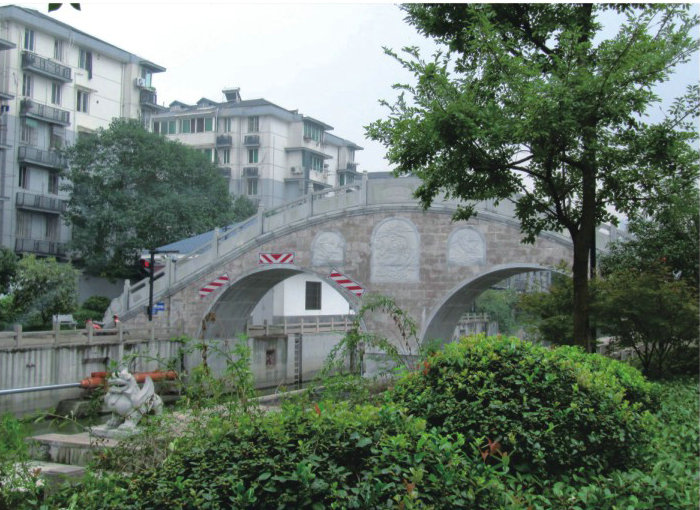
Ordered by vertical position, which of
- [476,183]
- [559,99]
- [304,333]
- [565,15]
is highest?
[565,15]

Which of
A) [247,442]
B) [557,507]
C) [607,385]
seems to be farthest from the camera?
[607,385]

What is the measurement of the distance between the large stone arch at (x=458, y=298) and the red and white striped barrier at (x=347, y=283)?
2.36 m

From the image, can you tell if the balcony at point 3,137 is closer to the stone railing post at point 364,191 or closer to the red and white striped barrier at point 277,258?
the red and white striped barrier at point 277,258

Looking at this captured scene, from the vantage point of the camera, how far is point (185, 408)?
5375 millimetres

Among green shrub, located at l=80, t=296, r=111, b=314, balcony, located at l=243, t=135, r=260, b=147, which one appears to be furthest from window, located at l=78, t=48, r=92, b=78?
green shrub, located at l=80, t=296, r=111, b=314

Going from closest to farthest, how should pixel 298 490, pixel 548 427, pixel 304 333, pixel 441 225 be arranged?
1. pixel 298 490
2. pixel 548 427
3. pixel 441 225
4. pixel 304 333

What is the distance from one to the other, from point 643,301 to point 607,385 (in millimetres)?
5949

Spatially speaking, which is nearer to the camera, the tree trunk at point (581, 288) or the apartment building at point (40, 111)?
the tree trunk at point (581, 288)

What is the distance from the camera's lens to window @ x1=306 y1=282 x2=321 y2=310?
120 ft

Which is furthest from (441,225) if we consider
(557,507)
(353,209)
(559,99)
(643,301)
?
(557,507)

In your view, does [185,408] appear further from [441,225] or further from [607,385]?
[441,225]

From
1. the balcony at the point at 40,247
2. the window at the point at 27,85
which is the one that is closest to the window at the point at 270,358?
the balcony at the point at 40,247

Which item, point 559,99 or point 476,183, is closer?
point 559,99

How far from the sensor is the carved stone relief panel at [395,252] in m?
20.8
